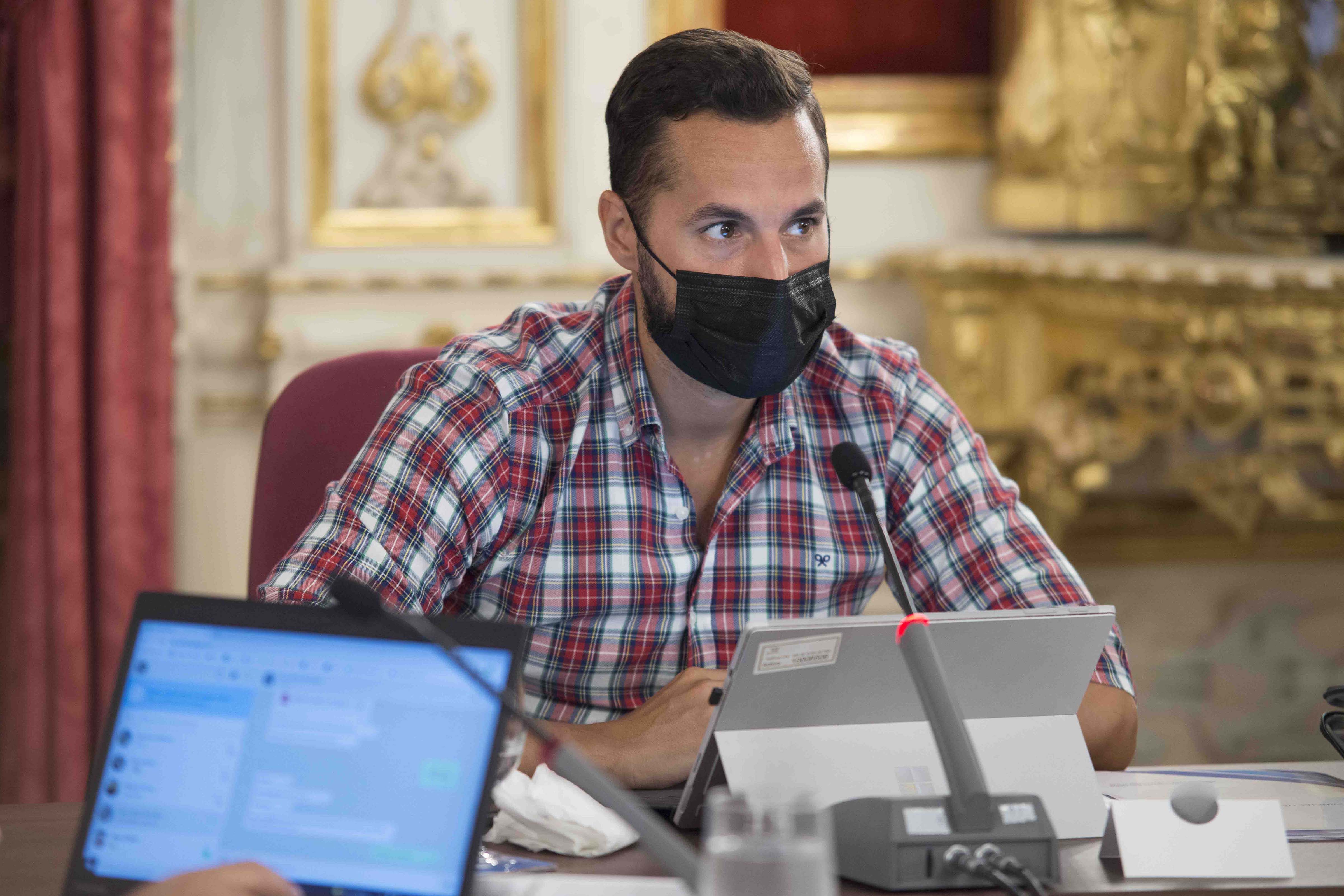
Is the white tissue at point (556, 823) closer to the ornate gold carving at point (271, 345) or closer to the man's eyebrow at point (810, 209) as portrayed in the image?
the man's eyebrow at point (810, 209)

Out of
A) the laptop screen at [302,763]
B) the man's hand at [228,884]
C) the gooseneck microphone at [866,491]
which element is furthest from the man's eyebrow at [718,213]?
the man's hand at [228,884]

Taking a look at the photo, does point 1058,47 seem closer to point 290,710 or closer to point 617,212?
point 617,212

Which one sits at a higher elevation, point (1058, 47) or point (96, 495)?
point (1058, 47)

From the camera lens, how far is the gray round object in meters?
0.89

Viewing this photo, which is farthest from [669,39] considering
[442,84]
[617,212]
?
[442,84]

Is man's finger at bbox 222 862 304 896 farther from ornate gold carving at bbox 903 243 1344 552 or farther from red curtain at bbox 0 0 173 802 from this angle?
ornate gold carving at bbox 903 243 1344 552

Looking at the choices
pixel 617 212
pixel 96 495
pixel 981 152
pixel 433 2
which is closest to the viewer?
pixel 617 212

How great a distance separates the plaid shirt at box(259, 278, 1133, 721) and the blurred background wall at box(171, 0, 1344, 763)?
1.31m

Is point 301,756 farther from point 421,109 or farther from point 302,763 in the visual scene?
point 421,109

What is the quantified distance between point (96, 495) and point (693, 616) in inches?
62.4

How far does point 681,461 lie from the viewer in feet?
4.69

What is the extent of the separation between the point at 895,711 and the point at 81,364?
1.99m

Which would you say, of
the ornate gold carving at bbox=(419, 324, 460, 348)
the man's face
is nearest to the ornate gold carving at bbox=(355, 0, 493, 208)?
the ornate gold carving at bbox=(419, 324, 460, 348)

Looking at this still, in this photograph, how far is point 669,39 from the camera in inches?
54.4
